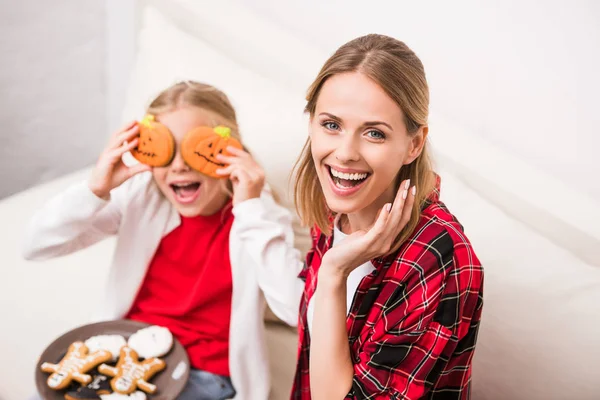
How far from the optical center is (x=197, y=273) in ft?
5.04

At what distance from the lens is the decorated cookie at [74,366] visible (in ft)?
4.16

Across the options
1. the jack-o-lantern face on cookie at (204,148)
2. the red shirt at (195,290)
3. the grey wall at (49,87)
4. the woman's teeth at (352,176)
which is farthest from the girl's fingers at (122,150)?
the grey wall at (49,87)

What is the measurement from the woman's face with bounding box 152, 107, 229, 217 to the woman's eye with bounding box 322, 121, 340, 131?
1.67 ft

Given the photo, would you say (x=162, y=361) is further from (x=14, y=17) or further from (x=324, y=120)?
(x=14, y=17)

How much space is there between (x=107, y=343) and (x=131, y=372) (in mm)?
107

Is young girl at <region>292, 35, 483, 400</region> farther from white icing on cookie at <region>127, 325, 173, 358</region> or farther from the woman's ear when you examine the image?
white icing on cookie at <region>127, 325, 173, 358</region>

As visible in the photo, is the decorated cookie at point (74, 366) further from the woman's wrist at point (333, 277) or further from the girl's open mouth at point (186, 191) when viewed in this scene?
the woman's wrist at point (333, 277)

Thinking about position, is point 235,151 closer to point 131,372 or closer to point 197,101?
point 197,101

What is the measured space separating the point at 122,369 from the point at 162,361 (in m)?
0.08

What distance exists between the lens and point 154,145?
1.40 metres

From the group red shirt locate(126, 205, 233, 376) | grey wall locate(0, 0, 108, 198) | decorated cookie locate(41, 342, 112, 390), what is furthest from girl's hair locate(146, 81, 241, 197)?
grey wall locate(0, 0, 108, 198)

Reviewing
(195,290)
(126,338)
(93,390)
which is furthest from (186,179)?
(93,390)

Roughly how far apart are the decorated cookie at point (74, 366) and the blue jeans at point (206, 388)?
168 mm

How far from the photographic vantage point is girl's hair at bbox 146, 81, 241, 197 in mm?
1452
